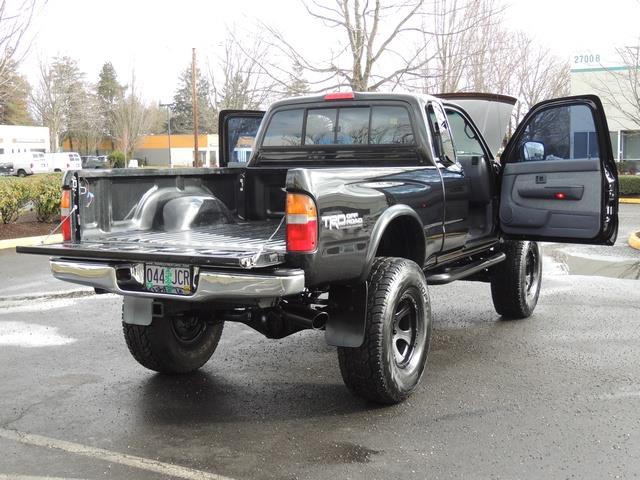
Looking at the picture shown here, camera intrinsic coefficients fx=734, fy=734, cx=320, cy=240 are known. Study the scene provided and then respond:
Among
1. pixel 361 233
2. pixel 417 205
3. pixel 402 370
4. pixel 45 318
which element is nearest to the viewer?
pixel 361 233

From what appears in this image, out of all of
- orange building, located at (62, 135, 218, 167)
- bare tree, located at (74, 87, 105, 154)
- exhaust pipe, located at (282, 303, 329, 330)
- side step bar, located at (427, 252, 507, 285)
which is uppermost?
bare tree, located at (74, 87, 105, 154)

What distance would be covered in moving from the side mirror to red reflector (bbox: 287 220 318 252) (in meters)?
2.91

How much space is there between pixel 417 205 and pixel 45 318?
170 inches

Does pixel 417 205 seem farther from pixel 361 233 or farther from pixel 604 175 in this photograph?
pixel 604 175

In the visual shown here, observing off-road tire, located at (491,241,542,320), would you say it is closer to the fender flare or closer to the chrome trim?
the fender flare

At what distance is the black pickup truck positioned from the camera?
13.6 feet

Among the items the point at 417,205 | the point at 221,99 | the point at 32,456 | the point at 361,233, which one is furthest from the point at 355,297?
the point at 221,99

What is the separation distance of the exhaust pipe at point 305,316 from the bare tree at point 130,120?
57.5m

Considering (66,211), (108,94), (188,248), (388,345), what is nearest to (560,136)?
(388,345)

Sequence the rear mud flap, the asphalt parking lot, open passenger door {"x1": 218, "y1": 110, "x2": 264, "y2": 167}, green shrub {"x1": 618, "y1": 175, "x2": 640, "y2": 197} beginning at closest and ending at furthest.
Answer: the asphalt parking lot
the rear mud flap
open passenger door {"x1": 218, "y1": 110, "x2": 264, "y2": 167}
green shrub {"x1": 618, "y1": 175, "x2": 640, "y2": 197}

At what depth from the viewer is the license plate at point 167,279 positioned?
4.08m

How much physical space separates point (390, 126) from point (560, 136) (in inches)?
57.6

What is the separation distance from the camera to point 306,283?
407 cm

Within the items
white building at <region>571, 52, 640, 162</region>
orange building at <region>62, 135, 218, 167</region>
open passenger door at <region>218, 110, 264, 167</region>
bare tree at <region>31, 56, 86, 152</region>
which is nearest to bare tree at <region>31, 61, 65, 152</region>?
bare tree at <region>31, 56, 86, 152</region>
